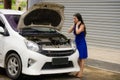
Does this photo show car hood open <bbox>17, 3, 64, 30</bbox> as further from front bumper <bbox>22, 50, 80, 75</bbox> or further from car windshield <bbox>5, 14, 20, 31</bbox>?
front bumper <bbox>22, 50, 80, 75</bbox>

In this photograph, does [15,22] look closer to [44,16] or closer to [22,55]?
[44,16]

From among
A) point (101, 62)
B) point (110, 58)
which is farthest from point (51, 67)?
point (110, 58)

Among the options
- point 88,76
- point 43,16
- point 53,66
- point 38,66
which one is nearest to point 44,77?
point 53,66

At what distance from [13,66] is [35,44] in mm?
819

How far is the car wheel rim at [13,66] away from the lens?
8578mm

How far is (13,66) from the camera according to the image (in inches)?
341

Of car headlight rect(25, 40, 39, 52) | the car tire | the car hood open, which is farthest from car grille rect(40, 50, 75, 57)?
the car hood open

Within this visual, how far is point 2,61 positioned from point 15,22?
108 cm

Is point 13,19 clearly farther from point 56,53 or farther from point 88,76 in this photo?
point 88,76

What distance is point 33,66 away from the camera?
825 cm

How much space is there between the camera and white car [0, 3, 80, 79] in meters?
8.30

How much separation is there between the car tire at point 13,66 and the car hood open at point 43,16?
801 millimetres

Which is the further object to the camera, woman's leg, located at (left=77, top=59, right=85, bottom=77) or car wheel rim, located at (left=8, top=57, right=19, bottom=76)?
woman's leg, located at (left=77, top=59, right=85, bottom=77)

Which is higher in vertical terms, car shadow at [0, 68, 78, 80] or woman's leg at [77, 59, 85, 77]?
woman's leg at [77, 59, 85, 77]
